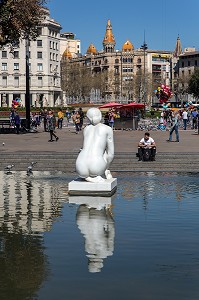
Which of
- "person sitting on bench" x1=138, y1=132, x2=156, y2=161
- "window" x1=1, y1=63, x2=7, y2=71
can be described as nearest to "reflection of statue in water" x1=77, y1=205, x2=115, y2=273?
"person sitting on bench" x1=138, y1=132, x2=156, y2=161

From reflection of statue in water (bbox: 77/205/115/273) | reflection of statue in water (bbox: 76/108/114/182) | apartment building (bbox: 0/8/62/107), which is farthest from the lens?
apartment building (bbox: 0/8/62/107)

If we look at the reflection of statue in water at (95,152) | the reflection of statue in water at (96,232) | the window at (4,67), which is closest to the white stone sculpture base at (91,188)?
the reflection of statue in water at (95,152)

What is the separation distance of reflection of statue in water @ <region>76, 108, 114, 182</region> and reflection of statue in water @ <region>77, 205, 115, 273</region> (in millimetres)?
1316

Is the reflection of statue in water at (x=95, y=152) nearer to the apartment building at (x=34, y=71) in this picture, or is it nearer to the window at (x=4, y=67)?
the apartment building at (x=34, y=71)

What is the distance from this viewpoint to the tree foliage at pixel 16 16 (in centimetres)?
3200

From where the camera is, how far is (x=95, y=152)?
13.2 metres

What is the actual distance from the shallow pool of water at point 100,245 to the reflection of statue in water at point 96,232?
1 cm

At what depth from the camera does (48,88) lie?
405 ft

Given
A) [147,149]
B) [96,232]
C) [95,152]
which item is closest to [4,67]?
[147,149]

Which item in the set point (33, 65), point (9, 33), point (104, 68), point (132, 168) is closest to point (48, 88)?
point (33, 65)

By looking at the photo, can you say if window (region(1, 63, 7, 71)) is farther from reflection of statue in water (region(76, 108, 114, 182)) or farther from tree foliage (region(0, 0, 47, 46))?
reflection of statue in water (region(76, 108, 114, 182))

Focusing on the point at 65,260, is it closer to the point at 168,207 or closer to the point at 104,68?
the point at 168,207

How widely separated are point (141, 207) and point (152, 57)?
7472 inches

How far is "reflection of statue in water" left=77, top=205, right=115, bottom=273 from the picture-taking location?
25.9 ft
